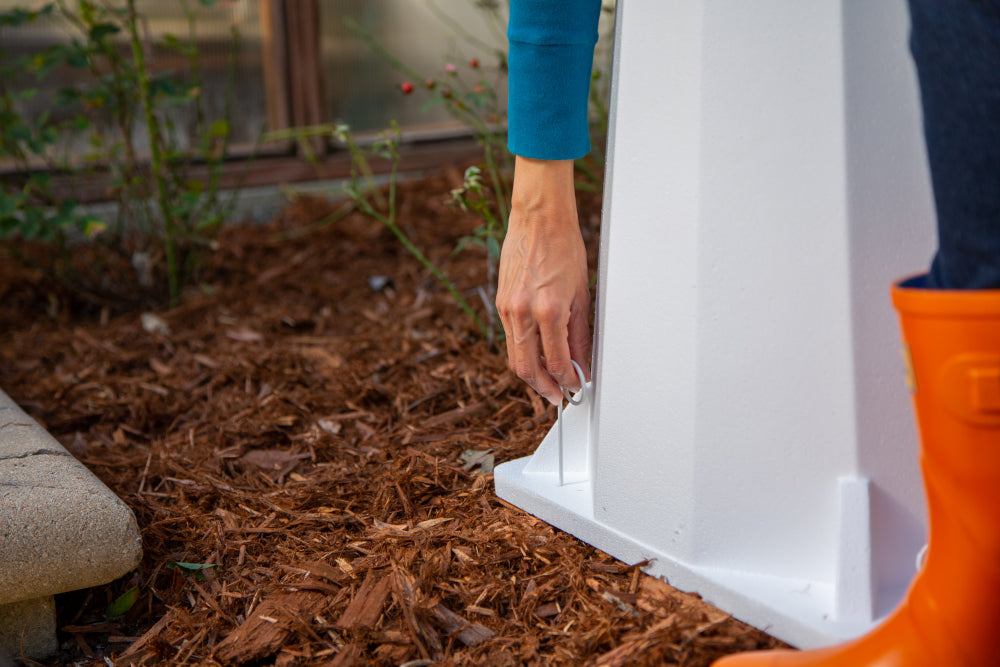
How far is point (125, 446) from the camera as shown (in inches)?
68.3

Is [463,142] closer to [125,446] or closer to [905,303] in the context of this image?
[125,446]

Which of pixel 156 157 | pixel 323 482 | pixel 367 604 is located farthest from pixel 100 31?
pixel 367 604

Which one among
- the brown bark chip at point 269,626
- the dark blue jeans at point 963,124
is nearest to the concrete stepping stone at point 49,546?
the brown bark chip at point 269,626

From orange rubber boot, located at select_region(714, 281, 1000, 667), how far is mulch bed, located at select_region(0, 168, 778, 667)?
184 millimetres

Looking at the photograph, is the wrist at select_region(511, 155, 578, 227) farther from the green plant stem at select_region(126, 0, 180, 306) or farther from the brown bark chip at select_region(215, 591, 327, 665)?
the green plant stem at select_region(126, 0, 180, 306)

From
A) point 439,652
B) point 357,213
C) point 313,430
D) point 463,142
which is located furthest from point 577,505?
point 463,142

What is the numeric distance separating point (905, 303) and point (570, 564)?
58cm

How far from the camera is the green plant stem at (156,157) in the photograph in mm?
2279

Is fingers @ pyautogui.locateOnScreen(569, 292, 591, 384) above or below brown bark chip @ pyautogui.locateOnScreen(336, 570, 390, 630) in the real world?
above

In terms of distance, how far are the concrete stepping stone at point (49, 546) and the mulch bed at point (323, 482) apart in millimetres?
64

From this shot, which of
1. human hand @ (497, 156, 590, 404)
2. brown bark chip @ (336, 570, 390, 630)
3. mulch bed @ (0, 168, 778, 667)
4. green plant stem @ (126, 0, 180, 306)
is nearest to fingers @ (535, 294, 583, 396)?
human hand @ (497, 156, 590, 404)

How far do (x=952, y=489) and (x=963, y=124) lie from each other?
1.09 ft

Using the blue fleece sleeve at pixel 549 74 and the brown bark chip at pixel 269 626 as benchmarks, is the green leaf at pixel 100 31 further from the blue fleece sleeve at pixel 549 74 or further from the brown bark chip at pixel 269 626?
the brown bark chip at pixel 269 626

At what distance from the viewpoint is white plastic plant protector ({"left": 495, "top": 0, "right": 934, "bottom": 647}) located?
0.91 metres
